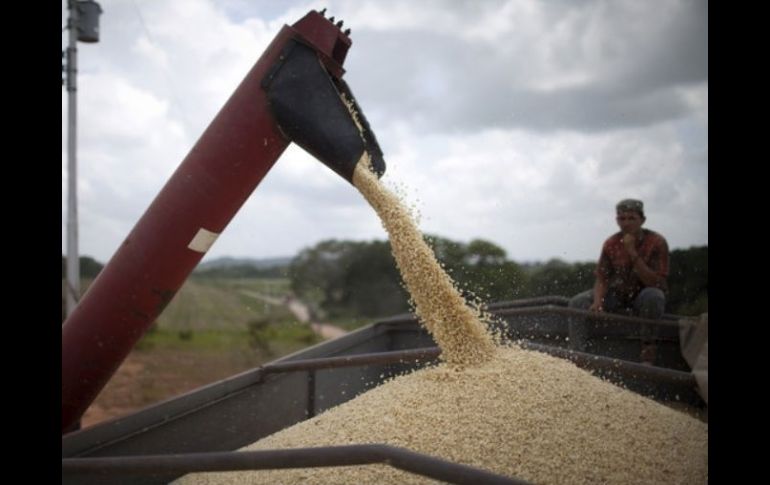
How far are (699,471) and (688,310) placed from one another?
1369 millimetres

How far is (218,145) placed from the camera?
2.12 meters

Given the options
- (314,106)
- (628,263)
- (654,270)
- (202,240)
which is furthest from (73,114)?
(654,270)

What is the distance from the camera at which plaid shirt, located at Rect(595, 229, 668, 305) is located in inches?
122

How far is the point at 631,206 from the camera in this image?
3.01 metres

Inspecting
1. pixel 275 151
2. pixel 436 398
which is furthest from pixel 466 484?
pixel 275 151

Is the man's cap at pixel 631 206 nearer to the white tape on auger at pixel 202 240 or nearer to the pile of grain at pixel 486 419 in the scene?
the pile of grain at pixel 486 419

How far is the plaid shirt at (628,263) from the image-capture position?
122 inches

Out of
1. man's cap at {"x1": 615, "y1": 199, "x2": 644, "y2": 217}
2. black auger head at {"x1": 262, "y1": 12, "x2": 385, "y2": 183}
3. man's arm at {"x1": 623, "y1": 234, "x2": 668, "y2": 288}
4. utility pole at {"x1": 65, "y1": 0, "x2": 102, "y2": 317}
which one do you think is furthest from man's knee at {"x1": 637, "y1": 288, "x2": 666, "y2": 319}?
utility pole at {"x1": 65, "y1": 0, "x2": 102, "y2": 317}

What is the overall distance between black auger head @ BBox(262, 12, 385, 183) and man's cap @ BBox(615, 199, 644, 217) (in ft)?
5.15

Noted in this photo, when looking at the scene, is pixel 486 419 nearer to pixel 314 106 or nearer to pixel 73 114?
pixel 314 106

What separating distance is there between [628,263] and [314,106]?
2.00 m

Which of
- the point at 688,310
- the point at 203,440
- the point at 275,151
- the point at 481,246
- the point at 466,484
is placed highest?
the point at 275,151

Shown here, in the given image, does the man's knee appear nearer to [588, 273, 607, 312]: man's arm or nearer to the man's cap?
[588, 273, 607, 312]: man's arm
